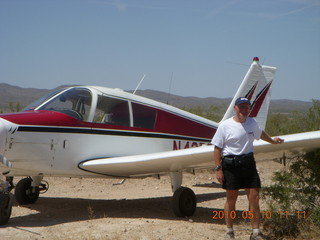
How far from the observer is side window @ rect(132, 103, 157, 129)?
25.8ft

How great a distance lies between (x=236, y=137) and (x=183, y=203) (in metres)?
2.89

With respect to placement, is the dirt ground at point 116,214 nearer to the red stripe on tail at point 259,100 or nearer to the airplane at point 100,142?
the airplane at point 100,142

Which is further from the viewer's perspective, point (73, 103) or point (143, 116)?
A: point (143, 116)

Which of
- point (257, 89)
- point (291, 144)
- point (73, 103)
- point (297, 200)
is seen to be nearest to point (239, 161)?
point (291, 144)

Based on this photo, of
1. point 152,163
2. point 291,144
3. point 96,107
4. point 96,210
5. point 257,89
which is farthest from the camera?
point 257,89

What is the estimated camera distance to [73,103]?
7.32 metres

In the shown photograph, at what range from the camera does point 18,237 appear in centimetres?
564

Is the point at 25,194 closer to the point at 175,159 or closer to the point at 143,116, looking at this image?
the point at 143,116

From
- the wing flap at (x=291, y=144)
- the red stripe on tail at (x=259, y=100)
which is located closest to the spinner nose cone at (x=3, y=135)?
the wing flap at (x=291, y=144)

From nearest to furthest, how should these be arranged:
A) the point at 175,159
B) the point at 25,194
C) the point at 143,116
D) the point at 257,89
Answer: the point at 175,159
the point at 143,116
the point at 25,194
the point at 257,89

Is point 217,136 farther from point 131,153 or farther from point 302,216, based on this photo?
point 131,153

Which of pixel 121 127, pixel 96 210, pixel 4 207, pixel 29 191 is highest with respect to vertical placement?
pixel 121 127

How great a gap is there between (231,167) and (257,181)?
33 cm

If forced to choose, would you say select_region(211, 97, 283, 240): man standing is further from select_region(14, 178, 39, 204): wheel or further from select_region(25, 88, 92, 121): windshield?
select_region(14, 178, 39, 204): wheel
